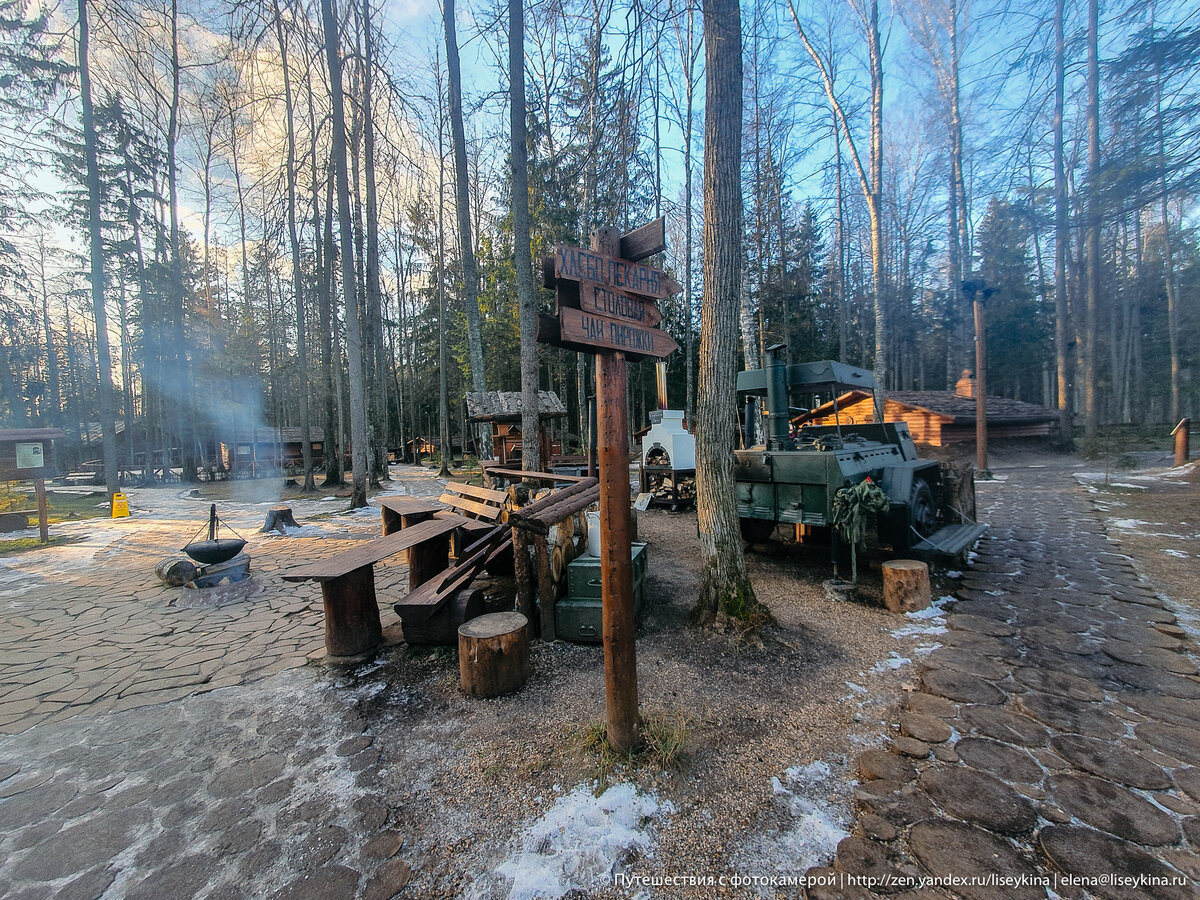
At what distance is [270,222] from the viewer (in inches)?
567

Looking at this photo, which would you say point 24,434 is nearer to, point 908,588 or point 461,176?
point 461,176

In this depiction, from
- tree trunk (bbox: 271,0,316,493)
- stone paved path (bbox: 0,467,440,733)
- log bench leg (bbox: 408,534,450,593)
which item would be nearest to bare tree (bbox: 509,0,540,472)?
log bench leg (bbox: 408,534,450,593)

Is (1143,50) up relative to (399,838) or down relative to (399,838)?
up

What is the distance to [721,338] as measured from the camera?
4.44m

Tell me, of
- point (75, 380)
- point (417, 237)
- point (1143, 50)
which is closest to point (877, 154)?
point (1143, 50)

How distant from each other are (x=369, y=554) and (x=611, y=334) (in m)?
3.27

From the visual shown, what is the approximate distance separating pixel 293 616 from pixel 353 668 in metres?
1.84

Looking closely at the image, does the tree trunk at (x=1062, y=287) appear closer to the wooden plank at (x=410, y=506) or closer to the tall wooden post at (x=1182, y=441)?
the tall wooden post at (x=1182, y=441)

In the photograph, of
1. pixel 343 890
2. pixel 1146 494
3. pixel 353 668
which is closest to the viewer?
pixel 343 890

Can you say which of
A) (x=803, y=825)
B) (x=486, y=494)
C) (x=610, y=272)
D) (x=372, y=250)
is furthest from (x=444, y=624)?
(x=372, y=250)

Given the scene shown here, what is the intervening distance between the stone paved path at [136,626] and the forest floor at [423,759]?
4 cm

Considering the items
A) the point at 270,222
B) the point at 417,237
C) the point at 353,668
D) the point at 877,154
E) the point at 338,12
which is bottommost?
the point at 353,668

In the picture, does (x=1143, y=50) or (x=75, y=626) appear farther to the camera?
(x=1143, y=50)

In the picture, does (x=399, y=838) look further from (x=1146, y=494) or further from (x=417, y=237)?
(x=417, y=237)
